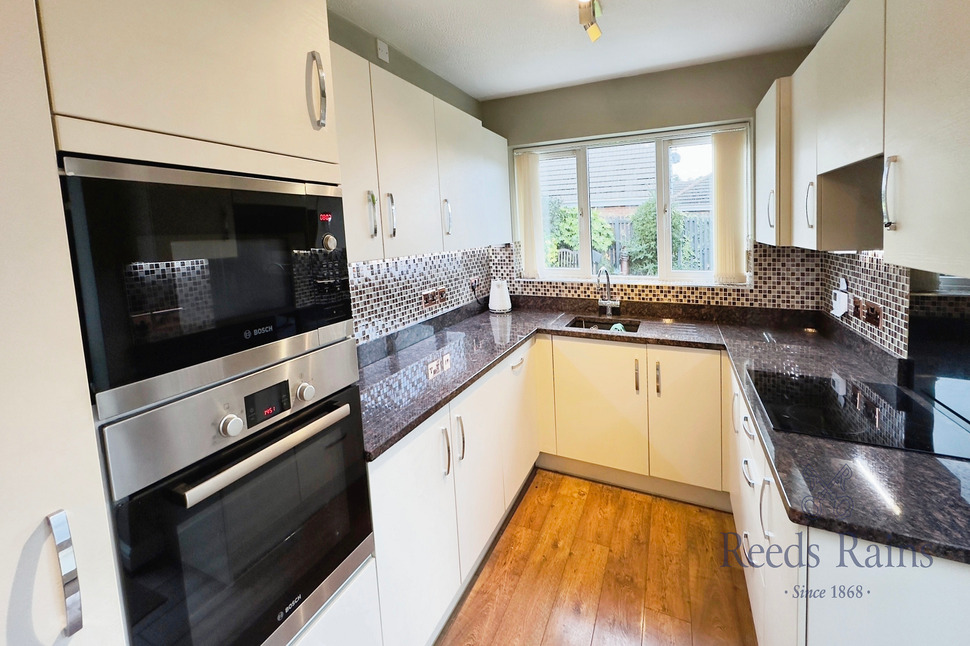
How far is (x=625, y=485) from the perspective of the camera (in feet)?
8.93

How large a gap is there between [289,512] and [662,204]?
268 centimetres

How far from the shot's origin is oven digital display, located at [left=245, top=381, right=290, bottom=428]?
93 centimetres

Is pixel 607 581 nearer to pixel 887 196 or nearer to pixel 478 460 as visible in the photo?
pixel 478 460

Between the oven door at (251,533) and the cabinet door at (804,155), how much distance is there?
68.8 inches

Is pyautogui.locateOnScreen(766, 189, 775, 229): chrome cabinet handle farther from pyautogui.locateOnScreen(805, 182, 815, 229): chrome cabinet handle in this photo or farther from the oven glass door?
the oven glass door

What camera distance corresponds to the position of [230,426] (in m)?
0.88

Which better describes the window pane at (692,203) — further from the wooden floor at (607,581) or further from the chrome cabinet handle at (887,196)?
the chrome cabinet handle at (887,196)

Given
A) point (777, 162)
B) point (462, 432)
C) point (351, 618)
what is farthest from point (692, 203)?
point (351, 618)

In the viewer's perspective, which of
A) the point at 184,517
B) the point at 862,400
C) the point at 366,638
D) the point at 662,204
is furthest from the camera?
the point at 662,204

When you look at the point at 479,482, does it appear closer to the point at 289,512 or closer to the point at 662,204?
the point at 289,512

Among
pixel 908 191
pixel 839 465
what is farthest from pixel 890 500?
pixel 908 191

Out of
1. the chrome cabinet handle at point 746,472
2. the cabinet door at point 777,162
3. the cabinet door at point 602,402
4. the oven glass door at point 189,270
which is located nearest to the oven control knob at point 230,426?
the oven glass door at point 189,270

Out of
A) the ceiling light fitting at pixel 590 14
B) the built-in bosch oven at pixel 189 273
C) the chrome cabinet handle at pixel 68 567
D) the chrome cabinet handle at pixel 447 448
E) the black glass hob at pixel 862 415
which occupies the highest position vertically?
the ceiling light fitting at pixel 590 14

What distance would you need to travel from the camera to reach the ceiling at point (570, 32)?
1866 millimetres
